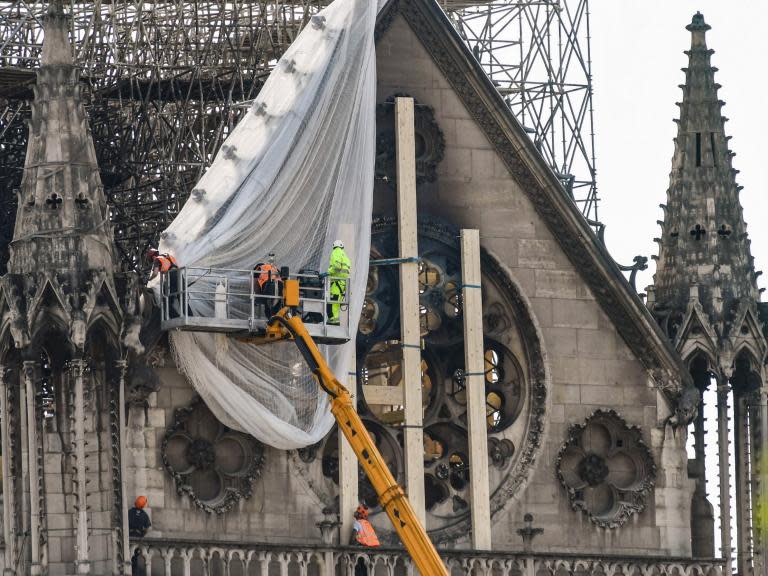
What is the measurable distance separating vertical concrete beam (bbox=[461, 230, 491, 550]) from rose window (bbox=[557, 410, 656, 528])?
1.44 meters

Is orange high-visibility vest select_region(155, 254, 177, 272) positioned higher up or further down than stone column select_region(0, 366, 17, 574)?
higher up

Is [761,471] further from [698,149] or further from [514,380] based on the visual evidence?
[698,149]

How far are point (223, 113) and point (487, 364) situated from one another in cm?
820

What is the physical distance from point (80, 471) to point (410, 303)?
22.0 ft

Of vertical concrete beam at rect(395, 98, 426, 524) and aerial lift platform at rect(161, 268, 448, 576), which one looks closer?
aerial lift platform at rect(161, 268, 448, 576)

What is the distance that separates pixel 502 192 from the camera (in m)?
52.0

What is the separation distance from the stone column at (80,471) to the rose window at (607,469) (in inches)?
330

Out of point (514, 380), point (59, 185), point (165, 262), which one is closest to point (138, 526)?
point (165, 262)

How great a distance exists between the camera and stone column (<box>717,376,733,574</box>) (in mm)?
51688

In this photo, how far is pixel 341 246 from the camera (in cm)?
4928

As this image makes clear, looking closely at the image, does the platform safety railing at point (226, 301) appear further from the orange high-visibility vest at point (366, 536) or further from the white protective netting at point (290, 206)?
the orange high-visibility vest at point (366, 536)

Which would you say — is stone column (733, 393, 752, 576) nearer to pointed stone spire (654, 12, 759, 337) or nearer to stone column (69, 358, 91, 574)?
pointed stone spire (654, 12, 759, 337)

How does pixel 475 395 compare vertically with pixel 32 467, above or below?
above

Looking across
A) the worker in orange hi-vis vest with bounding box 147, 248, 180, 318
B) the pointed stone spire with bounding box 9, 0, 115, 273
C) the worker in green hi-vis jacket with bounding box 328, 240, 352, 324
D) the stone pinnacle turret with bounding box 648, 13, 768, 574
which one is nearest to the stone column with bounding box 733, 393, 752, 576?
the stone pinnacle turret with bounding box 648, 13, 768, 574
